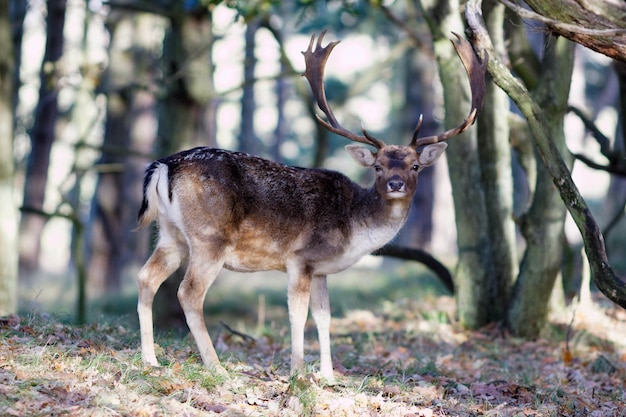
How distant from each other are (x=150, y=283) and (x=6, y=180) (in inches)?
177

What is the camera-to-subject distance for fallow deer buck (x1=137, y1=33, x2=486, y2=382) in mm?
7961

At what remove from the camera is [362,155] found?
8.80 meters

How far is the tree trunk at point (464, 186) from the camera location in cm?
1103

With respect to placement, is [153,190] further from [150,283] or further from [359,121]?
[359,121]

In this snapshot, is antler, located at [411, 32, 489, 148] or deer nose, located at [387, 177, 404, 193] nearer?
deer nose, located at [387, 177, 404, 193]

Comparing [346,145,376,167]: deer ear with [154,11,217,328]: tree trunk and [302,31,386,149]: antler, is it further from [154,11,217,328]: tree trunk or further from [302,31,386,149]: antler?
[154,11,217,328]: tree trunk

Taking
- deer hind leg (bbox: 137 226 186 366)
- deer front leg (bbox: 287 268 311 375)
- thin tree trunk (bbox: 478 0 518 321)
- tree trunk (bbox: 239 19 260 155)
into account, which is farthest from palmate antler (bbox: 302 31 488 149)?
tree trunk (bbox: 239 19 260 155)

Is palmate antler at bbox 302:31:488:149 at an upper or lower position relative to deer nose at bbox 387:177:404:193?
upper

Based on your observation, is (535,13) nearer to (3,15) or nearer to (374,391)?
(374,391)

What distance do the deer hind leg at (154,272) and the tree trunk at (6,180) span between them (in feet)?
13.4

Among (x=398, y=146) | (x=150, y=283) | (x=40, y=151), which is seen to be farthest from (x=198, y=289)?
(x=40, y=151)

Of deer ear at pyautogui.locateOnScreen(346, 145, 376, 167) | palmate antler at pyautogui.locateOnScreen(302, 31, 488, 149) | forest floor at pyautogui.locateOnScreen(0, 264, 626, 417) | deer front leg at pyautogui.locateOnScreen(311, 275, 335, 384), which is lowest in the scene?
forest floor at pyautogui.locateOnScreen(0, 264, 626, 417)

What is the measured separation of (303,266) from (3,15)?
253 inches

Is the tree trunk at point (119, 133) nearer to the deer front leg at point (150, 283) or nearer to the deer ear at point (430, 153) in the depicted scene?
the deer front leg at point (150, 283)
